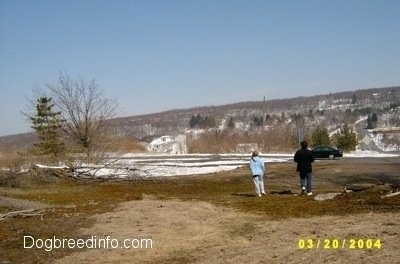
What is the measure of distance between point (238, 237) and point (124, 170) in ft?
65.1

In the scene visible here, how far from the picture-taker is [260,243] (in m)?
9.16

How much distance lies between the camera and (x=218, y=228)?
1112cm

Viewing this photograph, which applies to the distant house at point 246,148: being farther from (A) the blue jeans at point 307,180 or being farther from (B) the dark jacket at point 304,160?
(B) the dark jacket at point 304,160

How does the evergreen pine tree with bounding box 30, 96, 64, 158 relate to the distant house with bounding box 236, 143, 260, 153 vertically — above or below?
above

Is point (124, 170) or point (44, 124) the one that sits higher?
point (44, 124)

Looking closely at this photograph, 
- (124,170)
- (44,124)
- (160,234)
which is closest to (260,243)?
(160,234)

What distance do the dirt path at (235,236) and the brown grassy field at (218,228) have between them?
17mm

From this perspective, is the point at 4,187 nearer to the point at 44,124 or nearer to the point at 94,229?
the point at 94,229
